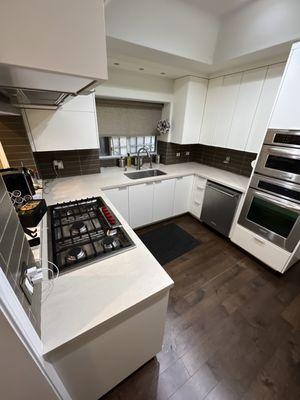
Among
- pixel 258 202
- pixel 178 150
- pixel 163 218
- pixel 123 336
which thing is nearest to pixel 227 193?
pixel 258 202

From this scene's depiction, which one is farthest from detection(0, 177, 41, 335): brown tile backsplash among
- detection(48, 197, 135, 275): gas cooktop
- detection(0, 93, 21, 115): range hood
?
detection(0, 93, 21, 115): range hood

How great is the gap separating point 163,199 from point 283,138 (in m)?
1.59

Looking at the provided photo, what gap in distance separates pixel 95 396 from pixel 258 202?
2160 mm

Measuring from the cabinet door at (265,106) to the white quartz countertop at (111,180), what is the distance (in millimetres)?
508

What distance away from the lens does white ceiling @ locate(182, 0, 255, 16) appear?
5.09ft

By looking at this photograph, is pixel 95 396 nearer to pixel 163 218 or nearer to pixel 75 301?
pixel 75 301

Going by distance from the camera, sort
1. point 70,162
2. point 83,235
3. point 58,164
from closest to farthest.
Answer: point 83,235, point 58,164, point 70,162

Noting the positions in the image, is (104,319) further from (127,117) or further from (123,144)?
(127,117)

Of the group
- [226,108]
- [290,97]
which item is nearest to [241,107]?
[226,108]

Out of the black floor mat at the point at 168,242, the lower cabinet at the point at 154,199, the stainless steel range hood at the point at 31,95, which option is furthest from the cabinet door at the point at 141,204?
the stainless steel range hood at the point at 31,95

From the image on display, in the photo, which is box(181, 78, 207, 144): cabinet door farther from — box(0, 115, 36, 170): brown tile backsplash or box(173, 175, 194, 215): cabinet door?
box(0, 115, 36, 170): brown tile backsplash

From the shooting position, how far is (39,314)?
67cm

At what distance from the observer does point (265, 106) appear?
1.97 m

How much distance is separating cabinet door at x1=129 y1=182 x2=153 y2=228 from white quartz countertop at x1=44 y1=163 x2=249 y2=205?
0.11 m
